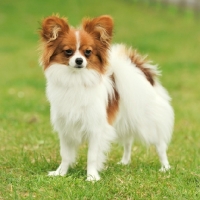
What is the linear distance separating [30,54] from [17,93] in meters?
5.30

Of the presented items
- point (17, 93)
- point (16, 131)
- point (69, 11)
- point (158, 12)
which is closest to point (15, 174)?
point (16, 131)

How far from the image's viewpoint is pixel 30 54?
16.3m

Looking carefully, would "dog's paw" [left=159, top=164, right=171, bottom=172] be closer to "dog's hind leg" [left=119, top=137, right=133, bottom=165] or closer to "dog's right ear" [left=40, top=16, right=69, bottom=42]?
"dog's hind leg" [left=119, top=137, right=133, bottom=165]

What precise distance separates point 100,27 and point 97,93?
665 millimetres

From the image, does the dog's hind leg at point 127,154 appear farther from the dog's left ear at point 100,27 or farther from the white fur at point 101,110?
the dog's left ear at point 100,27

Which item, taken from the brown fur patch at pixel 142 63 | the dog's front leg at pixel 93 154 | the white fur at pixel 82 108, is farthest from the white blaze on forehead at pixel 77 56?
the brown fur patch at pixel 142 63

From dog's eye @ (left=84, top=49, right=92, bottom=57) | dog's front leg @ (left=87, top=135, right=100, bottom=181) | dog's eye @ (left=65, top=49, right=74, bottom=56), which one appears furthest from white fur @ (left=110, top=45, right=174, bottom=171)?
dog's eye @ (left=65, top=49, right=74, bottom=56)

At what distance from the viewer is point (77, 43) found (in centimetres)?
527

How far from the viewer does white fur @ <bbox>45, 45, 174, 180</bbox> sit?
5.41m

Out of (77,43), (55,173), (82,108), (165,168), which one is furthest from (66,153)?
(77,43)

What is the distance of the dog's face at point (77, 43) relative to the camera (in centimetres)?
527

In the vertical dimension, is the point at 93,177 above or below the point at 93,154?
below

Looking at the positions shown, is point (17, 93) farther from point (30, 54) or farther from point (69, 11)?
point (69, 11)

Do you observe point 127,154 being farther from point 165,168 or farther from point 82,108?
point 82,108
